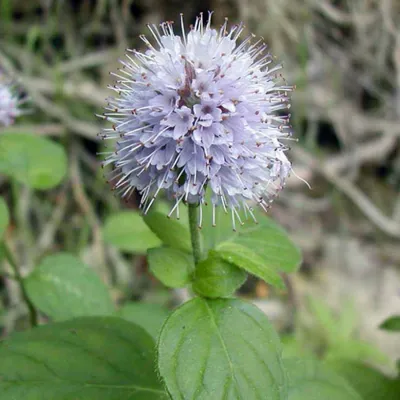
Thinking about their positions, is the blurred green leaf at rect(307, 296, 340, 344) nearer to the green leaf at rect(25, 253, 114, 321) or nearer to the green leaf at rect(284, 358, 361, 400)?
the green leaf at rect(284, 358, 361, 400)

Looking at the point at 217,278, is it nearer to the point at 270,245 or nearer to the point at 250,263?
the point at 250,263

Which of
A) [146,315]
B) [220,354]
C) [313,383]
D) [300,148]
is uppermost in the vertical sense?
[300,148]

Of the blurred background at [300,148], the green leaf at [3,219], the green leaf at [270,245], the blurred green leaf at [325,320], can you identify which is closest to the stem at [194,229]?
the green leaf at [270,245]

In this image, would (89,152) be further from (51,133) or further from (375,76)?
(375,76)

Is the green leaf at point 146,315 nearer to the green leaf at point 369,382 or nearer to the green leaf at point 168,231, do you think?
the green leaf at point 168,231

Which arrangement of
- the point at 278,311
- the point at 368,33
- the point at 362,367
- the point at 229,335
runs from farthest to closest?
the point at 368,33 → the point at 278,311 → the point at 362,367 → the point at 229,335

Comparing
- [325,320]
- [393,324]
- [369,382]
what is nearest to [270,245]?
[393,324]

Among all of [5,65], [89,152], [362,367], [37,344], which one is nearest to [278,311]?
[362,367]

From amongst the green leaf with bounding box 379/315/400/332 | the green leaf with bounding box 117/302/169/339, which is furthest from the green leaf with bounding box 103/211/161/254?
the green leaf with bounding box 379/315/400/332
